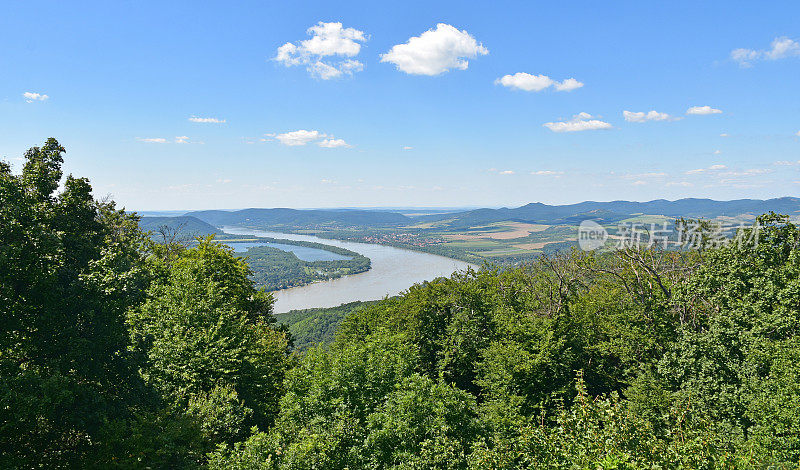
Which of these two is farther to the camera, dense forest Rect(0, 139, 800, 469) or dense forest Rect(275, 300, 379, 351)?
dense forest Rect(275, 300, 379, 351)

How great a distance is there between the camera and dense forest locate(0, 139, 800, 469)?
10156 mm

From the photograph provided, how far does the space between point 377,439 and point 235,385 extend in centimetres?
819

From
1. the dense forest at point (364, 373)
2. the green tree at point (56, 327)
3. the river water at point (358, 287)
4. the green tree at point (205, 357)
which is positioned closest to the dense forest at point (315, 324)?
the river water at point (358, 287)

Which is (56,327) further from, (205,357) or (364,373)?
(364,373)

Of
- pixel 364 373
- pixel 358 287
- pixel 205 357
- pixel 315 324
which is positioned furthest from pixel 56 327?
pixel 358 287

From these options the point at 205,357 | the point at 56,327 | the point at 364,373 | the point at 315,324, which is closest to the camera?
the point at 56,327

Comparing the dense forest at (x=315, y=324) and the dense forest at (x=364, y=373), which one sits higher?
the dense forest at (x=364, y=373)

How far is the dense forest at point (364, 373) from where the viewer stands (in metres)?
10.2

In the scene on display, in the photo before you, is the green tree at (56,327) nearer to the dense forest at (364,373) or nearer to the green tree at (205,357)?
the dense forest at (364,373)

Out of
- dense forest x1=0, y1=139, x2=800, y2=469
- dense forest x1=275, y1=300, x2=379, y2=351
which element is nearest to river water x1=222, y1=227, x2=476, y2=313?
dense forest x1=275, y1=300, x2=379, y2=351

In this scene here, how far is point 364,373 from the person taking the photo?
1686 cm

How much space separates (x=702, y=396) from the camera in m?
16.8

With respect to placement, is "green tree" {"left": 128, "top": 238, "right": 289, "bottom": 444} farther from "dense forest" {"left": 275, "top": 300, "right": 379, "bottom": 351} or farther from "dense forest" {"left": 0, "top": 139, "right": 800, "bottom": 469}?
"dense forest" {"left": 275, "top": 300, "right": 379, "bottom": 351}

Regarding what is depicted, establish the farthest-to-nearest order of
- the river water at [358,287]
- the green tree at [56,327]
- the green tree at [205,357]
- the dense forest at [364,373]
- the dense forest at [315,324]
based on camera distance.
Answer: the river water at [358,287]
the dense forest at [315,324]
the green tree at [205,357]
the dense forest at [364,373]
the green tree at [56,327]
